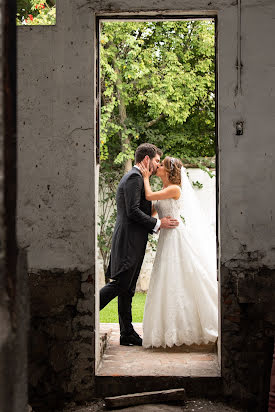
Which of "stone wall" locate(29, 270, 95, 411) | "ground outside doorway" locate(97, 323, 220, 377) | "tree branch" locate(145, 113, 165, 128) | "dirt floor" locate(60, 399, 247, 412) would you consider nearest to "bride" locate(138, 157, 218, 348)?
"ground outside doorway" locate(97, 323, 220, 377)

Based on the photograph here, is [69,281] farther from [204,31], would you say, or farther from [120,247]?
[204,31]

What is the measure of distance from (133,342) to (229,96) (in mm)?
2680

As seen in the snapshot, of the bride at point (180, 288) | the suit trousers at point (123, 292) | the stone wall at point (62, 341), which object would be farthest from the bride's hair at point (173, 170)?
the stone wall at point (62, 341)

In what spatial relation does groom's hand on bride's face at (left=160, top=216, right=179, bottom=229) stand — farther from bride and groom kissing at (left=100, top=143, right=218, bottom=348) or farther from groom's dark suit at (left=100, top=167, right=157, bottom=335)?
groom's dark suit at (left=100, top=167, right=157, bottom=335)

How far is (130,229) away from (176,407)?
1906 mm

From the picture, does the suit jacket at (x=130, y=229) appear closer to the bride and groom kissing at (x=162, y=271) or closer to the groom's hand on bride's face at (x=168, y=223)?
the bride and groom kissing at (x=162, y=271)

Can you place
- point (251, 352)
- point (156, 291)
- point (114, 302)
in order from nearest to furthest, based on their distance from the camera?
point (251, 352)
point (156, 291)
point (114, 302)

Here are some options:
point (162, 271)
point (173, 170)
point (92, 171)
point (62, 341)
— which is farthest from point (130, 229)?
point (62, 341)

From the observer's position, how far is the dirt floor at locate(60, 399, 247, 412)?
395cm

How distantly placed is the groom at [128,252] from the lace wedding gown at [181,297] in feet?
0.67

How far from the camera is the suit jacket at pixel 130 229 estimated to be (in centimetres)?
522

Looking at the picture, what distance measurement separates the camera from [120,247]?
5258 mm

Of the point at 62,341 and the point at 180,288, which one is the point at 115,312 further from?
the point at 62,341

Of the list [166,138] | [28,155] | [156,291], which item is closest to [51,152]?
[28,155]
